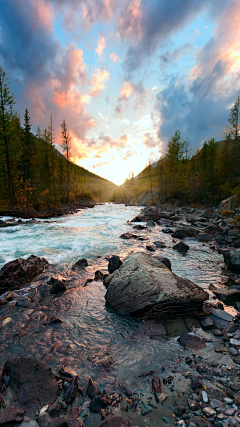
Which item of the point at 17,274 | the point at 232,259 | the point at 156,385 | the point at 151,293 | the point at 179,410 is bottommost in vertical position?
the point at 156,385

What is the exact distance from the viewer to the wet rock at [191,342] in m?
3.64

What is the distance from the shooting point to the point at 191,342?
3.74 m

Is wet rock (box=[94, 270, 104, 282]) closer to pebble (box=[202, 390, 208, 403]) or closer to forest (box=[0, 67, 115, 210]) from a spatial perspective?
pebble (box=[202, 390, 208, 403])

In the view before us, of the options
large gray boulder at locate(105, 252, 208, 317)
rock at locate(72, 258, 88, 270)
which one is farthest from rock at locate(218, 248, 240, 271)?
rock at locate(72, 258, 88, 270)

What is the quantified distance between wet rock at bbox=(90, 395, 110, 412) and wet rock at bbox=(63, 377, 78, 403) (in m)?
0.32

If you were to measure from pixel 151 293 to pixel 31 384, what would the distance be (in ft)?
9.94

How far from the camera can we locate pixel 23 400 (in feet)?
8.20

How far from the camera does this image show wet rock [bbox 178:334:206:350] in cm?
364

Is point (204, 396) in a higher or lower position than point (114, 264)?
lower

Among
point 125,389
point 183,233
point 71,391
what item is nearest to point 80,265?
point 71,391

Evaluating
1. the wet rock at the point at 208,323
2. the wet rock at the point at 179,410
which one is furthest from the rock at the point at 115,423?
the wet rock at the point at 208,323

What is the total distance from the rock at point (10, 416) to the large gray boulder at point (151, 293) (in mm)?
2871

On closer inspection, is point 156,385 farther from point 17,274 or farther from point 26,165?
point 26,165

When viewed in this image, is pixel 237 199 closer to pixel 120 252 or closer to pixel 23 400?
pixel 120 252
